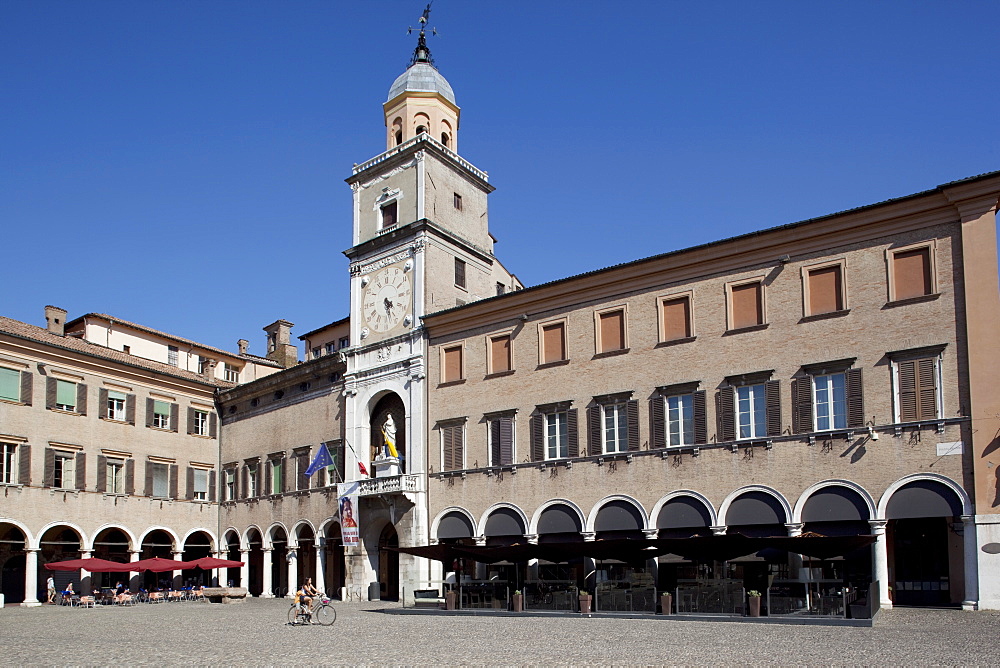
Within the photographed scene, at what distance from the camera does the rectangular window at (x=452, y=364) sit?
38188mm

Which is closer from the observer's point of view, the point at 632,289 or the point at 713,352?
the point at 713,352

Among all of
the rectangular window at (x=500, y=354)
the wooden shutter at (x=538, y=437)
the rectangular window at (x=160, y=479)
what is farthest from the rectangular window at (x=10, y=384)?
the wooden shutter at (x=538, y=437)

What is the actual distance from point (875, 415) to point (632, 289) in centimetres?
927

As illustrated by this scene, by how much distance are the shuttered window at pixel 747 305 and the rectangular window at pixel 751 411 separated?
2029mm

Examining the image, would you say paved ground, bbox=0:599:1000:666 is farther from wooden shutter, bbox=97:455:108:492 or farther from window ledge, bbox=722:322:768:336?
wooden shutter, bbox=97:455:108:492

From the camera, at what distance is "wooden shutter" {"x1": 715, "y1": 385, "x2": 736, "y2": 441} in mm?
30205

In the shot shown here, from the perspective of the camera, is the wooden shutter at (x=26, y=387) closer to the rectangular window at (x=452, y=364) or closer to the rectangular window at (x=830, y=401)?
the rectangular window at (x=452, y=364)

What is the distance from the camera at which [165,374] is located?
48.2 metres

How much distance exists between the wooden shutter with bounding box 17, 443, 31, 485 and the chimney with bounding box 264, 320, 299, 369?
21.9 metres

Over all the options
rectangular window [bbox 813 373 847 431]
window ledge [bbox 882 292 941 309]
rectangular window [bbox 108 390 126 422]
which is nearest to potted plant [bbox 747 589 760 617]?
rectangular window [bbox 813 373 847 431]

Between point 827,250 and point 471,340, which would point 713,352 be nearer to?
point 827,250

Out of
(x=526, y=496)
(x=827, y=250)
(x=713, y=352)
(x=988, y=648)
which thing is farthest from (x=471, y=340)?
(x=988, y=648)

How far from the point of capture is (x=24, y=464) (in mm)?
41594

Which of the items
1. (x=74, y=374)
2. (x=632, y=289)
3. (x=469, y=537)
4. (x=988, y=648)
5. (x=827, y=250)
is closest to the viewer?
(x=988, y=648)
